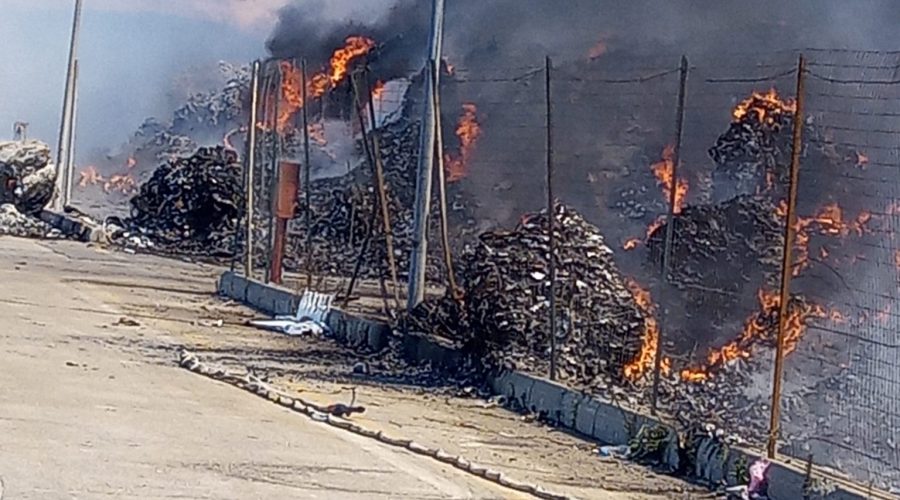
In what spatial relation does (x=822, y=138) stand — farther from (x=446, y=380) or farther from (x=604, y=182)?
(x=446, y=380)

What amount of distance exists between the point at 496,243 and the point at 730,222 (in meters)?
5.43

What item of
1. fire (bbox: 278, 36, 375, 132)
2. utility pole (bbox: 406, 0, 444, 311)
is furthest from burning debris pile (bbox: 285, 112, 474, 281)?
Result: utility pole (bbox: 406, 0, 444, 311)

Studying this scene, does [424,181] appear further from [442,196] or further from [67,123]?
[67,123]

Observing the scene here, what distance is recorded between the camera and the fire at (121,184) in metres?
52.9

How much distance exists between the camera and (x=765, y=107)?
76.0 ft

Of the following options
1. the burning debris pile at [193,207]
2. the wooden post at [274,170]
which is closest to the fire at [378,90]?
→ the burning debris pile at [193,207]

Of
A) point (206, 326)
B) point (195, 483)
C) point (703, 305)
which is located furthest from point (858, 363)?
point (206, 326)

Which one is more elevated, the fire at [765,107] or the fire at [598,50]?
the fire at [598,50]

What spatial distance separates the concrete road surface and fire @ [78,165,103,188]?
44.5 metres

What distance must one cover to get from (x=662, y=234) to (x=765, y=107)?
6010 millimetres

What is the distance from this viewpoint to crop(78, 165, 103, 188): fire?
57250 mm

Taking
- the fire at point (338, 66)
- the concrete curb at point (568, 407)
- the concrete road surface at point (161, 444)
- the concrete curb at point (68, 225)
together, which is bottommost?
the concrete road surface at point (161, 444)

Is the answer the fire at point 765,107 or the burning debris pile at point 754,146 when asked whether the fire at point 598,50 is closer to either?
the burning debris pile at point 754,146

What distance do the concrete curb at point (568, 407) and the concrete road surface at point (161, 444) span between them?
1537 mm
